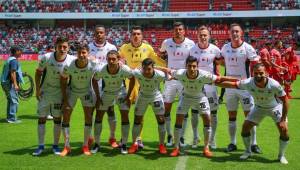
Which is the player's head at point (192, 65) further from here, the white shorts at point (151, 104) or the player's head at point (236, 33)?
the player's head at point (236, 33)

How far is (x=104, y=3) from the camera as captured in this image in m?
53.6

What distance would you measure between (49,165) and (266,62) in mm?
8523

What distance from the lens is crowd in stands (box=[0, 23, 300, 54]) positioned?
45.7 m

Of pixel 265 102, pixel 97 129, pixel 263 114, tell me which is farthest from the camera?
pixel 97 129

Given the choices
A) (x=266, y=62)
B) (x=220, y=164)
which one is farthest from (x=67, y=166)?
(x=266, y=62)

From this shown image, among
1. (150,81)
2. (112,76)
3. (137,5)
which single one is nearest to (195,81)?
(150,81)

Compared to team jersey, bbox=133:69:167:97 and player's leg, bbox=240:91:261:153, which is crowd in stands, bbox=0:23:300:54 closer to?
player's leg, bbox=240:91:261:153

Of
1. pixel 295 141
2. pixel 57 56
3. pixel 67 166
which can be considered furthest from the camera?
pixel 295 141

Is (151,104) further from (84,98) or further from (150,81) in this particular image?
(84,98)

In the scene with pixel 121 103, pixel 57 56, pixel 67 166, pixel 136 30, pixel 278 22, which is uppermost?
pixel 278 22

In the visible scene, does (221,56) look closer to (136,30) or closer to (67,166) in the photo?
(136,30)

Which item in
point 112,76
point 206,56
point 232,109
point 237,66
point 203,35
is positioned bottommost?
point 232,109

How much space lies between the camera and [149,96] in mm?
8562

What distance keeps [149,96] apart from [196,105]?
929mm
